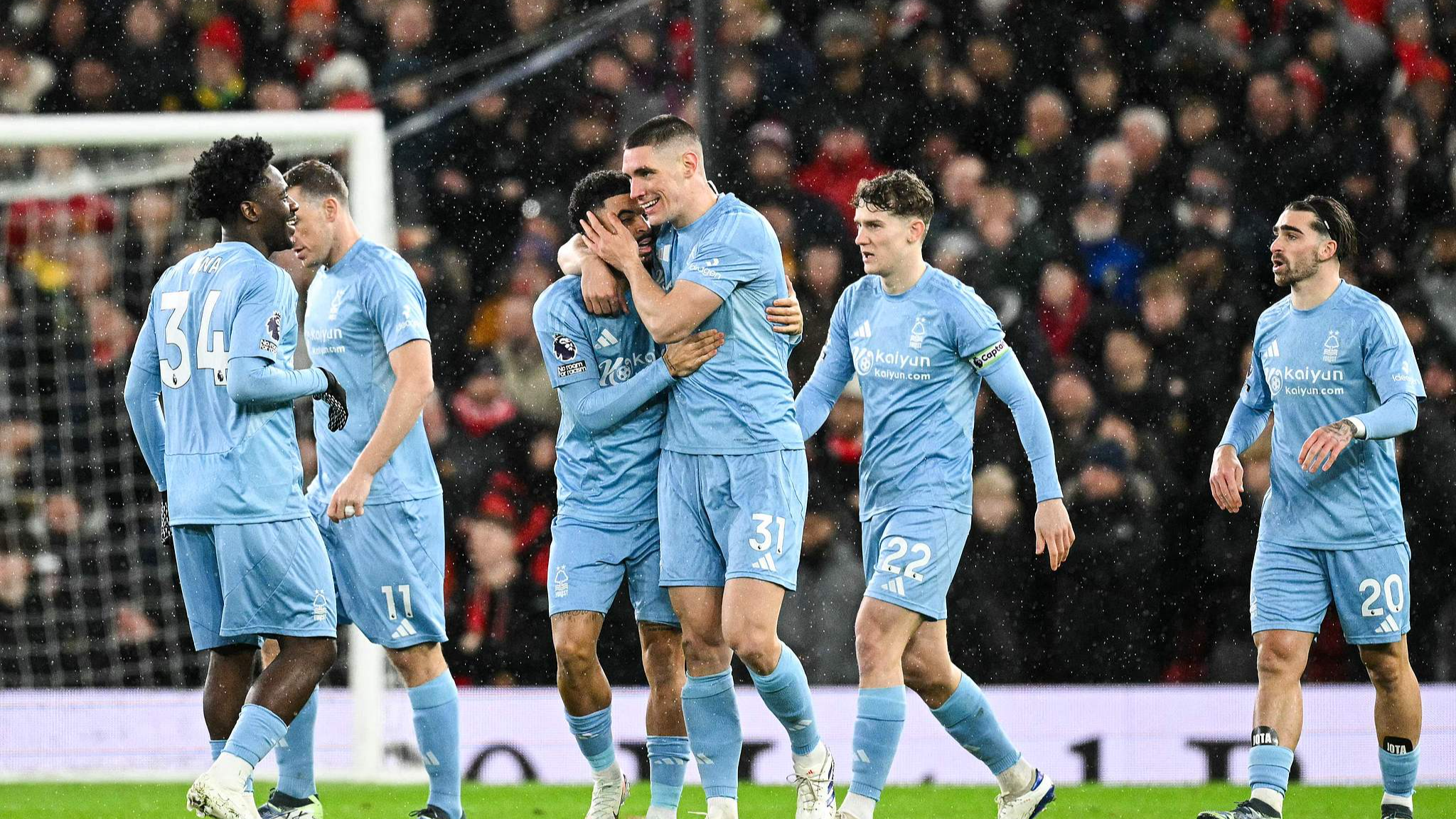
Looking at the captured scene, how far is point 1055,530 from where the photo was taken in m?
5.03

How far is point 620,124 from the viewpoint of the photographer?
905 cm

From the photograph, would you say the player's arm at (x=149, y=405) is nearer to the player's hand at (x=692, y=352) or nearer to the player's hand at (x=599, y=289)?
the player's hand at (x=599, y=289)

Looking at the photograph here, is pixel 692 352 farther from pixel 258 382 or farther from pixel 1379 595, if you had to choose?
pixel 1379 595

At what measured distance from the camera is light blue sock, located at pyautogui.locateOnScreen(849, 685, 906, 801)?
4.95m

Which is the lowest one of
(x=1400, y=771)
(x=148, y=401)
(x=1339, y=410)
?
(x=1400, y=771)

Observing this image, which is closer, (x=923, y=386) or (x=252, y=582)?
(x=252, y=582)

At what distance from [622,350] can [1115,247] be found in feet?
13.9

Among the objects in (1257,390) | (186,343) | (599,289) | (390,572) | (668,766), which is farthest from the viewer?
(1257,390)

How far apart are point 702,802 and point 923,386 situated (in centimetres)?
231

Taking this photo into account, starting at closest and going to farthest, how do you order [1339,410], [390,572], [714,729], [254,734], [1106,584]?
[254,734], [714,729], [390,572], [1339,410], [1106,584]

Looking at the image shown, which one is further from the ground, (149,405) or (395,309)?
(395,309)

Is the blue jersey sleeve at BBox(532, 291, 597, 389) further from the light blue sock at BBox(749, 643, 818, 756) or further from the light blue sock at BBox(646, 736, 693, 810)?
the light blue sock at BBox(646, 736, 693, 810)

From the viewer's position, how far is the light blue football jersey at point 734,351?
4.81 meters

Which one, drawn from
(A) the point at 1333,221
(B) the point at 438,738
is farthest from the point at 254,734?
(A) the point at 1333,221
